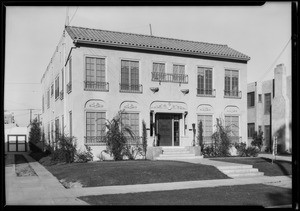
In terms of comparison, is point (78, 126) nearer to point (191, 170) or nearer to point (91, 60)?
point (91, 60)

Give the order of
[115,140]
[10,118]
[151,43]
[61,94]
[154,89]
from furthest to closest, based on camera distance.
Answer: [10,118] < [61,94] < [151,43] < [154,89] < [115,140]

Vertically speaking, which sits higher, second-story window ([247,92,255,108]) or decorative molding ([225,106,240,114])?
second-story window ([247,92,255,108])

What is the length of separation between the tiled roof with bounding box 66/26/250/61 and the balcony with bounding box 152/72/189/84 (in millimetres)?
1595

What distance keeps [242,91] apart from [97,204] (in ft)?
57.8

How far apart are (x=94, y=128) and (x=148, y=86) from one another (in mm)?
4458

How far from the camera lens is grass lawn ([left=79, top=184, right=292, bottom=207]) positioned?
9.30 metres

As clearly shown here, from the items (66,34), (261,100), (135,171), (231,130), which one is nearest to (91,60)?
(66,34)

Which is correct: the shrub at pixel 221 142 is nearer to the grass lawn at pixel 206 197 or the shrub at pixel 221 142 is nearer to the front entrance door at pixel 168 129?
the front entrance door at pixel 168 129

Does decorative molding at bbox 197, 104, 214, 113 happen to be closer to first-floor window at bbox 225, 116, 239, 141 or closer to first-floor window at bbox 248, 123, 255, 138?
first-floor window at bbox 225, 116, 239, 141

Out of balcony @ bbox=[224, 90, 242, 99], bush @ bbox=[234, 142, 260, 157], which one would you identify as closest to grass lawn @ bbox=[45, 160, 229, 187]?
bush @ bbox=[234, 142, 260, 157]

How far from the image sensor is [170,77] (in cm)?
2178

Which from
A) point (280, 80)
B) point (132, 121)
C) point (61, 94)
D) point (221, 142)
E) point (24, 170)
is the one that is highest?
point (280, 80)

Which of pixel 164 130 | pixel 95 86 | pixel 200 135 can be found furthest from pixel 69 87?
pixel 200 135

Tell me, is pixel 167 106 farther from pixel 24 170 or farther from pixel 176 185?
pixel 176 185
